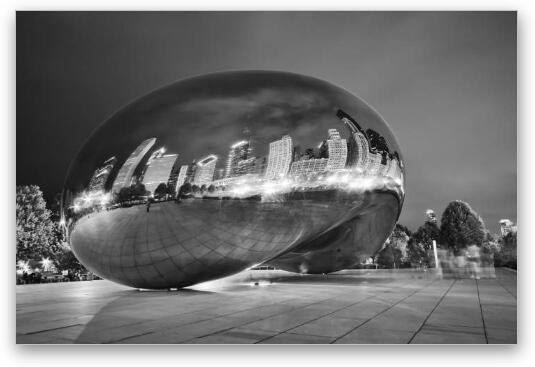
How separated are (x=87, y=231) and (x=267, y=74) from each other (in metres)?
4.21

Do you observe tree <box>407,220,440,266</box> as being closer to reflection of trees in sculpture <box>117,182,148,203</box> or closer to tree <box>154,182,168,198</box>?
tree <box>154,182,168,198</box>

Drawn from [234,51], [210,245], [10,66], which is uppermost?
[234,51]

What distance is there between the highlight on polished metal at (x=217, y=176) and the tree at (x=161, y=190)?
15mm

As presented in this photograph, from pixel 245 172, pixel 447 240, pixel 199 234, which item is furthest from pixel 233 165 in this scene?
pixel 447 240

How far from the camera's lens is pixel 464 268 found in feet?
49.4

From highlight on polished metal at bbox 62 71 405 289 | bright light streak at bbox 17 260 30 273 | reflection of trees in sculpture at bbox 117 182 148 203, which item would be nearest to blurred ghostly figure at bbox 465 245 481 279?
highlight on polished metal at bbox 62 71 405 289

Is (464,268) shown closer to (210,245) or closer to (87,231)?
(210,245)

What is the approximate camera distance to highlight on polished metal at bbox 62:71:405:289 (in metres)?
7.04

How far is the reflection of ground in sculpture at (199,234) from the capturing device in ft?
23.4

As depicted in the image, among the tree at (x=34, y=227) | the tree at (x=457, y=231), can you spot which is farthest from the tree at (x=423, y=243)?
the tree at (x=34, y=227)

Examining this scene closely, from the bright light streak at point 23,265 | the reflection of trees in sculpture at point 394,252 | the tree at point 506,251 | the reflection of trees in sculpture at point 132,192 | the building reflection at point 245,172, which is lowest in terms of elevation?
the reflection of trees in sculpture at point 394,252

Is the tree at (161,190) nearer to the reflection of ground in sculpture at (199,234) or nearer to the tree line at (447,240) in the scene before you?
the reflection of ground in sculpture at (199,234)

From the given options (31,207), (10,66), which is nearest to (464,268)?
(31,207)

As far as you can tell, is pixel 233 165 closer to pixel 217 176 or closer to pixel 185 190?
pixel 217 176
